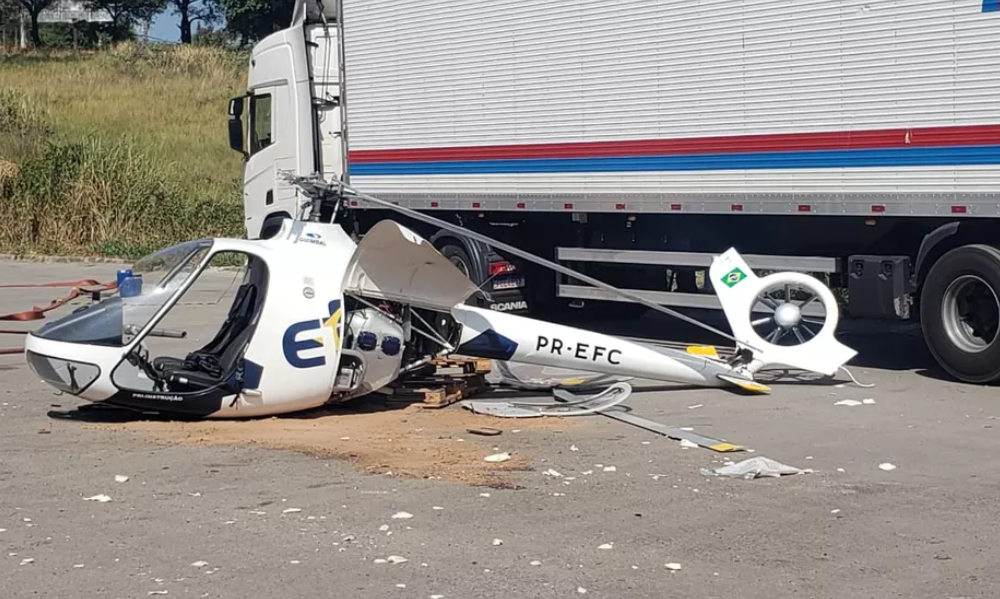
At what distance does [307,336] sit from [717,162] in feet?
17.2

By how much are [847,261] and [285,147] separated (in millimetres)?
8076

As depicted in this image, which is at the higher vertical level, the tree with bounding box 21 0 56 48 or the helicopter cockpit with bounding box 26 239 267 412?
the tree with bounding box 21 0 56 48

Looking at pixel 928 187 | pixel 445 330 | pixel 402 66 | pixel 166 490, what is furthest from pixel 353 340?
pixel 402 66

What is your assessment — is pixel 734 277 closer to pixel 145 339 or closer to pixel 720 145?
pixel 720 145

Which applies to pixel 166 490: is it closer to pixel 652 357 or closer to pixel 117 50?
pixel 652 357

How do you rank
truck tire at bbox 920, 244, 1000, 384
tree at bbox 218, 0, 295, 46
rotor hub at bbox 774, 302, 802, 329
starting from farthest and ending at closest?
tree at bbox 218, 0, 295, 46 < rotor hub at bbox 774, 302, 802, 329 < truck tire at bbox 920, 244, 1000, 384

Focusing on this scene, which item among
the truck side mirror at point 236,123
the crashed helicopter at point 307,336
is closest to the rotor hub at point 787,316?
the crashed helicopter at point 307,336

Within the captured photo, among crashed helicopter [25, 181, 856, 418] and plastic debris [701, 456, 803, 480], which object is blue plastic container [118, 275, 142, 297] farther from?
plastic debris [701, 456, 803, 480]

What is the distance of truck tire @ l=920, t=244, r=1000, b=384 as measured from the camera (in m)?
11.3

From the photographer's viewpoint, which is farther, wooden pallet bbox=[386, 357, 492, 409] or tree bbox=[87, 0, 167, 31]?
tree bbox=[87, 0, 167, 31]

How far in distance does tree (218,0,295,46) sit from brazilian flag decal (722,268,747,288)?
61264 mm

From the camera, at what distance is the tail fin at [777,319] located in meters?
11.1

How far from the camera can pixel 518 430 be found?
31.8 feet

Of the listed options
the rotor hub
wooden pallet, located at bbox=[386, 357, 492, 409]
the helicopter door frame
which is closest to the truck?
the rotor hub
